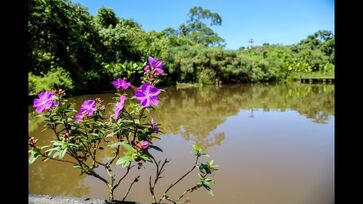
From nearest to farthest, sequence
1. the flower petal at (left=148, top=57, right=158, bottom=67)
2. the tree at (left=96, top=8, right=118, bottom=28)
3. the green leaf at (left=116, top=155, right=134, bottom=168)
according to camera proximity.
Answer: the green leaf at (left=116, top=155, right=134, bottom=168) < the flower petal at (left=148, top=57, right=158, bottom=67) < the tree at (left=96, top=8, right=118, bottom=28)

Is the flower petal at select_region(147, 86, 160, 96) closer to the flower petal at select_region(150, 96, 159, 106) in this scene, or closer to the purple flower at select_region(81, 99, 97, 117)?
the flower petal at select_region(150, 96, 159, 106)

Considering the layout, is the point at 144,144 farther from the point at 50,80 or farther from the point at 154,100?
the point at 50,80

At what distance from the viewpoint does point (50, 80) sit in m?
9.02

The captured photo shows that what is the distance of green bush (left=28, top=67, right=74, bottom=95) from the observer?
8.59 metres

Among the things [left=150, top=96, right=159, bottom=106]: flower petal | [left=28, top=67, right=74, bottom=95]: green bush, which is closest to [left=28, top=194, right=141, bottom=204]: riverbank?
[left=150, top=96, right=159, bottom=106]: flower petal

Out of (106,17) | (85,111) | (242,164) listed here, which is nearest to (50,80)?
(106,17)

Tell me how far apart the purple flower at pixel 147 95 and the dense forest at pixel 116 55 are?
0.18m

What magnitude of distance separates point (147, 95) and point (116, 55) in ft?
41.2
